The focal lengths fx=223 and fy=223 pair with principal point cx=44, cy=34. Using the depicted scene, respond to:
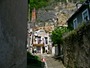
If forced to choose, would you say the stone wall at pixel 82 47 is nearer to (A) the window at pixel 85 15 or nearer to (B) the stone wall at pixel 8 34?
(B) the stone wall at pixel 8 34

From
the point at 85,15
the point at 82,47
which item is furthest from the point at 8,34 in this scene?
the point at 85,15

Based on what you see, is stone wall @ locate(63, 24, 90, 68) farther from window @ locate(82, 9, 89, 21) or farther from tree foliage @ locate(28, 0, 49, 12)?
tree foliage @ locate(28, 0, 49, 12)

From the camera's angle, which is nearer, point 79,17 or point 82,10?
point 82,10

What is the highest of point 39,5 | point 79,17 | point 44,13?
point 39,5

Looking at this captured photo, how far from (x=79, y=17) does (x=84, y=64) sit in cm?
1050

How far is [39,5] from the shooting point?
223ft

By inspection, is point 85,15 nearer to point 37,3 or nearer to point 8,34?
point 8,34

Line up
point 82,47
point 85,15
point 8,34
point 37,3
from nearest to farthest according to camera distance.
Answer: point 8,34, point 82,47, point 85,15, point 37,3

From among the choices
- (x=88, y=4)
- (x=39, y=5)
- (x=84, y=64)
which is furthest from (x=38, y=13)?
(x=84, y=64)

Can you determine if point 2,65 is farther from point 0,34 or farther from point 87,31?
point 87,31

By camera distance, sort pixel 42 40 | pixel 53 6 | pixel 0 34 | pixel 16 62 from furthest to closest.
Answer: pixel 53 6 < pixel 42 40 < pixel 16 62 < pixel 0 34

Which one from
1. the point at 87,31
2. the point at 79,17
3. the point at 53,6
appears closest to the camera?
the point at 87,31

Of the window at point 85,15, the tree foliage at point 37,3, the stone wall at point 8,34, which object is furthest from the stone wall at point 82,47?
the tree foliage at point 37,3

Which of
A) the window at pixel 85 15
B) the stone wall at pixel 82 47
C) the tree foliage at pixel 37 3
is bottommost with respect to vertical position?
the stone wall at pixel 82 47
